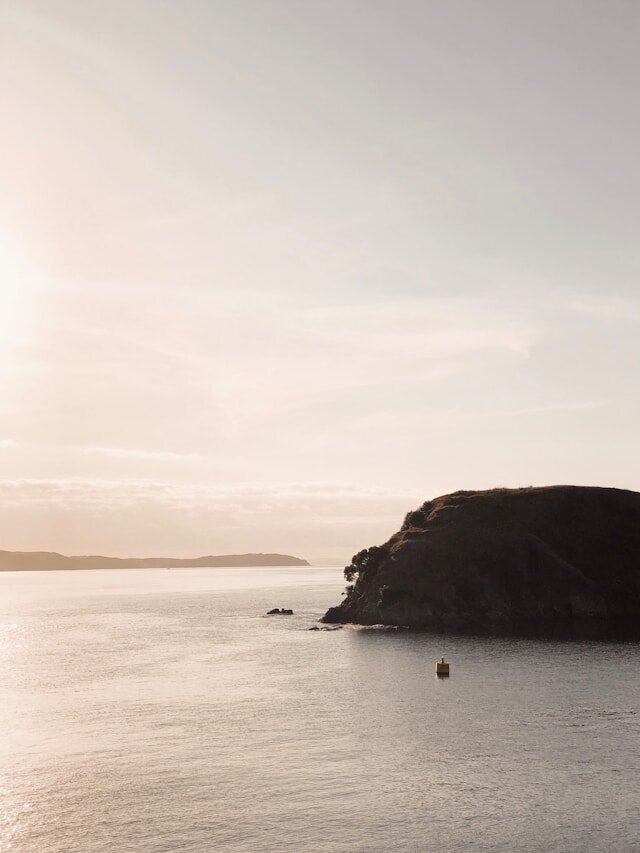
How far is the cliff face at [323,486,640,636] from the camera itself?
6777 inches

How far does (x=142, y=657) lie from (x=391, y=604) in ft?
206

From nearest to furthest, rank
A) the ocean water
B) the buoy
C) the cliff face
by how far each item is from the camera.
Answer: the ocean water < the buoy < the cliff face

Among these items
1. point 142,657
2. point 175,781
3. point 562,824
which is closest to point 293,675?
point 142,657

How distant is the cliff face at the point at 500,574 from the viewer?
172125 millimetres

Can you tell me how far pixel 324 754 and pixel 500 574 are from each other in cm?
11869

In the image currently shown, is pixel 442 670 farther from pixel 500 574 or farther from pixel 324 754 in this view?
pixel 500 574

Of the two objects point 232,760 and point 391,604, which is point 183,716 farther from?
point 391,604

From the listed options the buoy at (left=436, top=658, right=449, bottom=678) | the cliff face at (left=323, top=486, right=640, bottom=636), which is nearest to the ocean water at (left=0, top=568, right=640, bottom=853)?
the buoy at (left=436, top=658, right=449, bottom=678)

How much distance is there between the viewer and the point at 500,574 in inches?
7047

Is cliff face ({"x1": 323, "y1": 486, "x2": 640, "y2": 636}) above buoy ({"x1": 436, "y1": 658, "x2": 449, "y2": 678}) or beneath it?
above

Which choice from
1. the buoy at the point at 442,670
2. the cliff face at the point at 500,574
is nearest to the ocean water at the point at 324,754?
the buoy at the point at 442,670

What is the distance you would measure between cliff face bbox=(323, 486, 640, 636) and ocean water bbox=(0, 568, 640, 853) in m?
45.0

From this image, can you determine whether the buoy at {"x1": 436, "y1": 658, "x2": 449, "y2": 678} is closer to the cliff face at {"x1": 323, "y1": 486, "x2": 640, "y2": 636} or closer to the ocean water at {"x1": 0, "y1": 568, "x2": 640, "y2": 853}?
the ocean water at {"x1": 0, "y1": 568, "x2": 640, "y2": 853}

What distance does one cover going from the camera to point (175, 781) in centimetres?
6119
